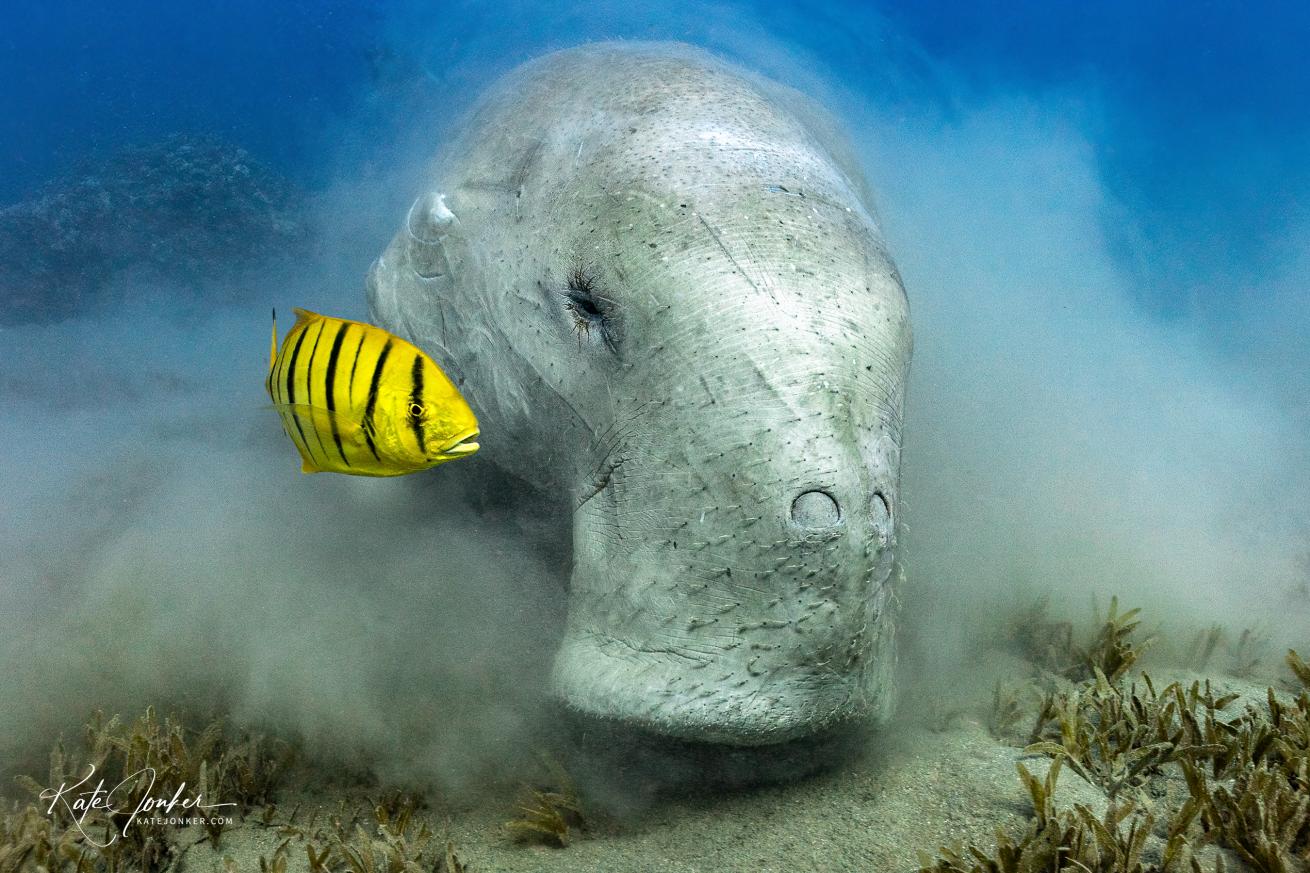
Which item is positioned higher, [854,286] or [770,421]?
[854,286]

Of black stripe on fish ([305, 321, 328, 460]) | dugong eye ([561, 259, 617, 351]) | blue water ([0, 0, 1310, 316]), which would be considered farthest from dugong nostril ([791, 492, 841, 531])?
blue water ([0, 0, 1310, 316])

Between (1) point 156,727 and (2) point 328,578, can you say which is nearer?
(1) point 156,727

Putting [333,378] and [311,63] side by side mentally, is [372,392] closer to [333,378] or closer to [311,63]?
[333,378]

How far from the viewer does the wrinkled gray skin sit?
224 cm

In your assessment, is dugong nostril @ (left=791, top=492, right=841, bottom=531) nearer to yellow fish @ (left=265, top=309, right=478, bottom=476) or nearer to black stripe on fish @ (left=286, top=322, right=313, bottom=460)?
yellow fish @ (left=265, top=309, right=478, bottom=476)

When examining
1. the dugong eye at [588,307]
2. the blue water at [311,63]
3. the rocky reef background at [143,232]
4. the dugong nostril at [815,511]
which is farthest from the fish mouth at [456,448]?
the rocky reef background at [143,232]

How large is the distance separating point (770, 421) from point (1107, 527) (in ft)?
13.2

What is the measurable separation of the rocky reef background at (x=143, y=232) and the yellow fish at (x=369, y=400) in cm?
526

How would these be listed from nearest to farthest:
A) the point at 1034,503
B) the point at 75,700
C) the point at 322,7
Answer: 1. the point at 75,700
2. the point at 1034,503
3. the point at 322,7

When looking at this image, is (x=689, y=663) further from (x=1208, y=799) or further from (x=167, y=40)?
(x=167, y=40)

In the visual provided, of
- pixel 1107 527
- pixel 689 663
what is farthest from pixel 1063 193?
pixel 689 663

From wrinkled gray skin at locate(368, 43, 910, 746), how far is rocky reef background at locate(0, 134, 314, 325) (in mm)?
4655

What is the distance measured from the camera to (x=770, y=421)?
2238mm

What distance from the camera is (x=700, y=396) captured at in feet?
7.74
